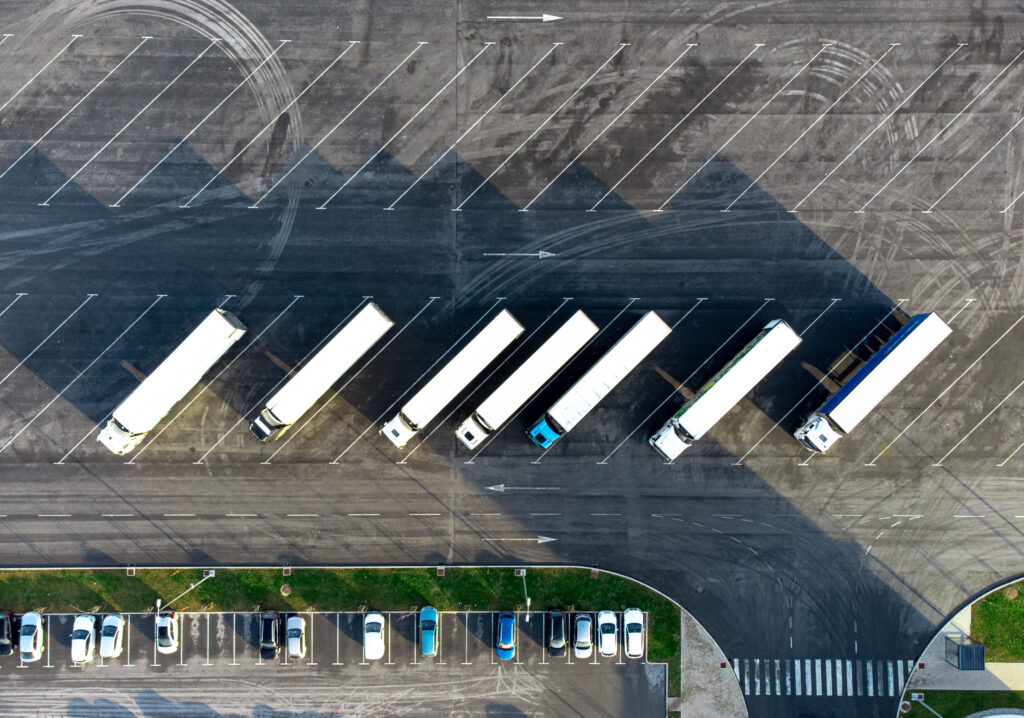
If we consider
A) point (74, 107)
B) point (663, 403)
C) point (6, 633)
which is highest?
point (74, 107)

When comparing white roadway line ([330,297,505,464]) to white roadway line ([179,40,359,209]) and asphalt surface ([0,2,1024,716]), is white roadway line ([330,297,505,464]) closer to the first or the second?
asphalt surface ([0,2,1024,716])

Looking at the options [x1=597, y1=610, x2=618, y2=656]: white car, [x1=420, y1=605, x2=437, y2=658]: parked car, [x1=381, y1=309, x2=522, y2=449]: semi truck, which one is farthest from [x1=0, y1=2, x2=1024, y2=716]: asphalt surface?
[x1=597, y1=610, x2=618, y2=656]: white car

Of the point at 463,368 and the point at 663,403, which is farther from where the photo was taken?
the point at 663,403

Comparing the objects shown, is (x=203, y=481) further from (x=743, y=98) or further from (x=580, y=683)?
(x=743, y=98)

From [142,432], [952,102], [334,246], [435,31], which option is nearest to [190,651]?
[142,432]

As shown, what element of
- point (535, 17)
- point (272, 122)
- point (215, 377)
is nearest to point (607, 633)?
point (215, 377)

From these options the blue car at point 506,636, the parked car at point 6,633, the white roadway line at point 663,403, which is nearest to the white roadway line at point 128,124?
the parked car at point 6,633

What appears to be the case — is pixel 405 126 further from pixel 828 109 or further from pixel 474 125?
pixel 828 109
